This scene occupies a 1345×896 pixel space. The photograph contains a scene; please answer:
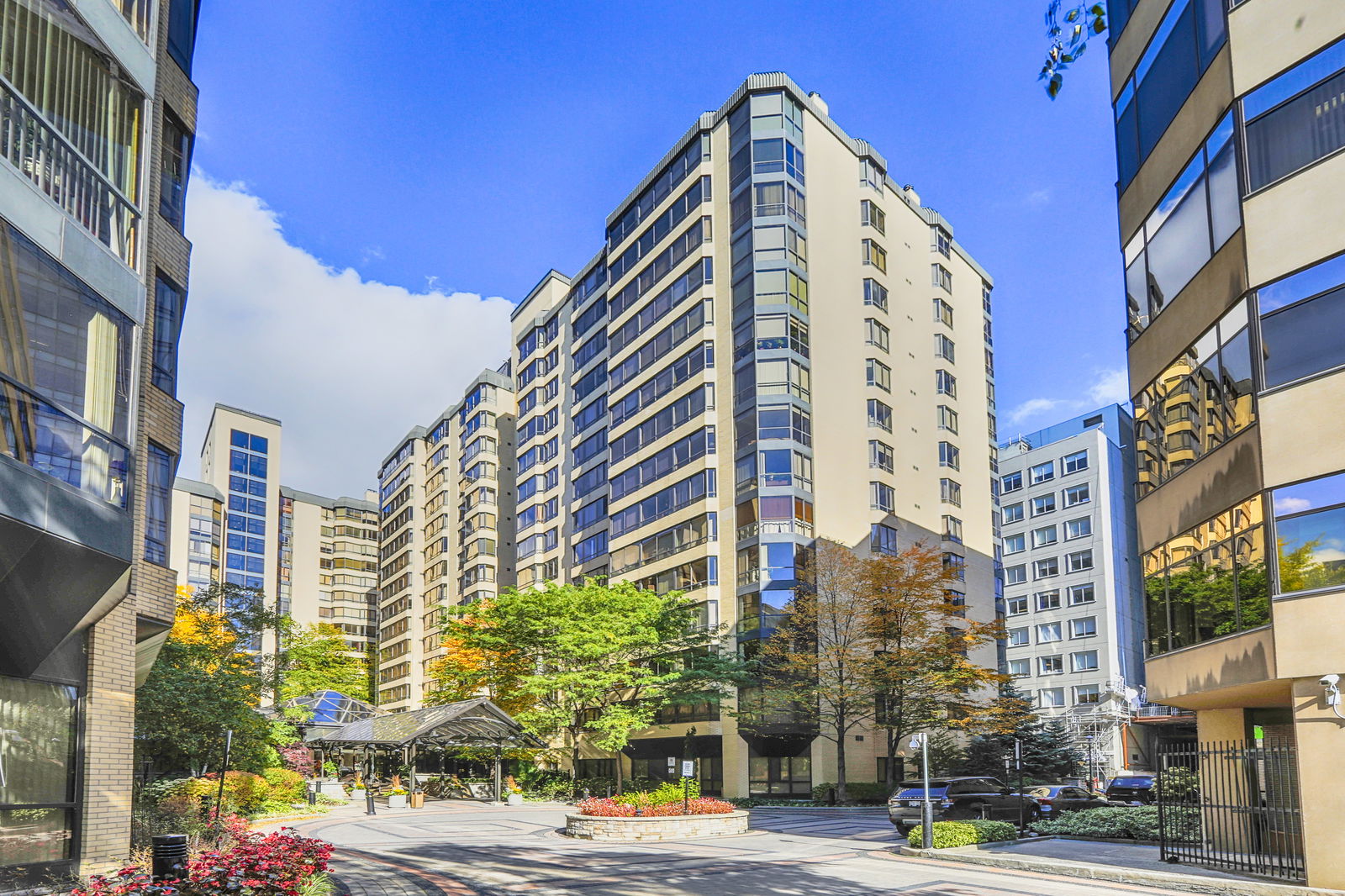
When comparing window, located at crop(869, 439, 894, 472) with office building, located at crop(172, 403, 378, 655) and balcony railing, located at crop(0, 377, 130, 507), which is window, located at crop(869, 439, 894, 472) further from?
office building, located at crop(172, 403, 378, 655)

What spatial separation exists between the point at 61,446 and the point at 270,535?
117m

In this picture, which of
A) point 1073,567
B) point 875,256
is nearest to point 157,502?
point 875,256

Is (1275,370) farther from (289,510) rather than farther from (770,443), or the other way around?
(289,510)

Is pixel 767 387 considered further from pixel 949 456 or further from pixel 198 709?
pixel 198 709

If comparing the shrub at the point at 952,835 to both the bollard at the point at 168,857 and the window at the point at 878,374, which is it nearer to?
the bollard at the point at 168,857

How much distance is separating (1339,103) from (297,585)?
13535 centimetres

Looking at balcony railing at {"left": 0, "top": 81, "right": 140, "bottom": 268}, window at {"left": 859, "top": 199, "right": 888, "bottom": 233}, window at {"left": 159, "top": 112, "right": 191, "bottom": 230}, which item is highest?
window at {"left": 859, "top": 199, "right": 888, "bottom": 233}

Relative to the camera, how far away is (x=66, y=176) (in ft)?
47.3

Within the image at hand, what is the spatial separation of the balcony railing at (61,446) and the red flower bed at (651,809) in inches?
712

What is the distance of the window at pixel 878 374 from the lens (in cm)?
6216

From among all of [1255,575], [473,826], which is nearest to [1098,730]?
[473,826]

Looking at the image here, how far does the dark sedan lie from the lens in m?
36.1

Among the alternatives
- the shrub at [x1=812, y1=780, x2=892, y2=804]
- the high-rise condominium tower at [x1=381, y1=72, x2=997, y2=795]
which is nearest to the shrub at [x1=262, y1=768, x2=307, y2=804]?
the high-rise condominium tower at [x1=381, y1=72, x2=997, y2=795]

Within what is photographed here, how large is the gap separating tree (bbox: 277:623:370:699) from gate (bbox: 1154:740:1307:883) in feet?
180
